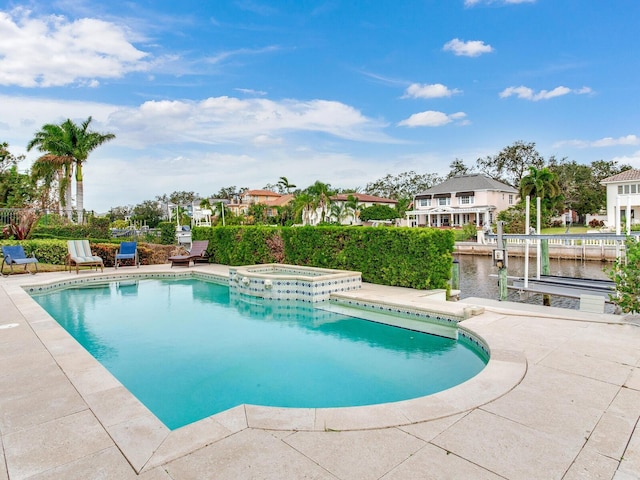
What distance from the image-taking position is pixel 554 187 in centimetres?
3750

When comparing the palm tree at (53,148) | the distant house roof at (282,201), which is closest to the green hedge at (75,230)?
the palm tree at (53,148)

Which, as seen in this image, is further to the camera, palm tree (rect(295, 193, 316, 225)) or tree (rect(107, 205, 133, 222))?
tree (rect(107, 205, 133, 222))

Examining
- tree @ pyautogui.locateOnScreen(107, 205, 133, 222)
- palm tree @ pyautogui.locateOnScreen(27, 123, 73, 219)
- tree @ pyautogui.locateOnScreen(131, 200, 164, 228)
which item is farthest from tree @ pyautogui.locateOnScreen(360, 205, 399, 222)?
tree @ pyautogui.locateOnScreen(107, 205, 133, 222)

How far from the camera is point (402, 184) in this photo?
225 feet

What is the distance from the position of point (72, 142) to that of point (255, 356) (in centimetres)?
2733

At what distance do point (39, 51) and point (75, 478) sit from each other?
15.6 metres

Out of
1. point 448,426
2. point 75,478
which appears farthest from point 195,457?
point 448,426

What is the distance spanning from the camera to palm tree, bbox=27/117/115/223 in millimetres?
26422

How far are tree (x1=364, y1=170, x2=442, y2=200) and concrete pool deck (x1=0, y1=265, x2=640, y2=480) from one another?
62.4 meters

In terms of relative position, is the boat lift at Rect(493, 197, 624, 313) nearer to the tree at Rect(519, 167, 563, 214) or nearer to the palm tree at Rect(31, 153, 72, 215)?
the palm tree at Rect(31, 153, 72, 215)

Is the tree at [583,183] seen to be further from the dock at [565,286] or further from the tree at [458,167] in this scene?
the dock at [565,286]

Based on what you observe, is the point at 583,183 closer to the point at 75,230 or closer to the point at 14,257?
the point at 75,230

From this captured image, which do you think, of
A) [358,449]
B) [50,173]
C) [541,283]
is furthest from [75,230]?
[358,449]

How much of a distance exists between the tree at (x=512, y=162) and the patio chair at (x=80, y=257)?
4794 cm
